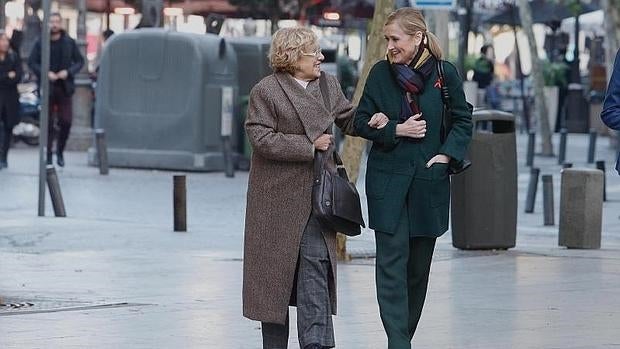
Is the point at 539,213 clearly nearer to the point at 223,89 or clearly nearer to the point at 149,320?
the point at 223,89

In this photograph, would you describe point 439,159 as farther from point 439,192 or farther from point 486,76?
point 486,76

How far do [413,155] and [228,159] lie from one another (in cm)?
1438

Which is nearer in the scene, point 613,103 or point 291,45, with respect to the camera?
point 613,103

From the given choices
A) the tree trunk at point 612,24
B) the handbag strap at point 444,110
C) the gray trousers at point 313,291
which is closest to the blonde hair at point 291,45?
the handbag strap at point 444,110

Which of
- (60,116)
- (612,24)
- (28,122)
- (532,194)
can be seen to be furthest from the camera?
(612,24)

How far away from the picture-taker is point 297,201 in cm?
741

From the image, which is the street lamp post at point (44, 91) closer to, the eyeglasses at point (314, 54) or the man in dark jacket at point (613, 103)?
the eyeglasses at point (314, 54)

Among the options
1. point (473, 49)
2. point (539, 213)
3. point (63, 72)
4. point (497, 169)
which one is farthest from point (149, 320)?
point (473, 49)

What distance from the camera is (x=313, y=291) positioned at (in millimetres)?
7418

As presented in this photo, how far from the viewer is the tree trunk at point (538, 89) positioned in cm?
3011

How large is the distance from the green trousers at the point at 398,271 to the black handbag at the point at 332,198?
6.9 inches

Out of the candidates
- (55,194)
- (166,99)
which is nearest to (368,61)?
(55,194)

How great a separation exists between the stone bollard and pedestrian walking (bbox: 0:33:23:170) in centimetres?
1055

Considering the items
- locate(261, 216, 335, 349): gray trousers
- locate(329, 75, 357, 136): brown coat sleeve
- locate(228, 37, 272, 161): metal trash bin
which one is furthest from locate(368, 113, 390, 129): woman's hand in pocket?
locate(228, 37, 272, 161): metal trash bin
